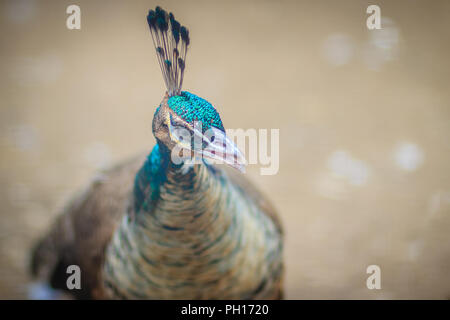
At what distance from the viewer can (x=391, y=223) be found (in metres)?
1.84

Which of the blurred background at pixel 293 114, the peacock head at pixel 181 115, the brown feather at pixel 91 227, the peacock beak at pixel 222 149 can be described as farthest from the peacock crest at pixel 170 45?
the blurred background at pixel 293 114

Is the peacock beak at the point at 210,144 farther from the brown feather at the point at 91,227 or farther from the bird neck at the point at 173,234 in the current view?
the brown feather at the point at 91,227

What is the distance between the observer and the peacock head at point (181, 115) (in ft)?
2.47

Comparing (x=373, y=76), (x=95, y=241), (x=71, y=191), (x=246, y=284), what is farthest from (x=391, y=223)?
(x=71, y=191)

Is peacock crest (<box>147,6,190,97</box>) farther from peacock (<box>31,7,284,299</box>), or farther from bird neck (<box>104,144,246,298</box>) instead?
bird neck (<box>104,144,246,298</box>)

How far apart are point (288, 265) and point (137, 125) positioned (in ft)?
3.72

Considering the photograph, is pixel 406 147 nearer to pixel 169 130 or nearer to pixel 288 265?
pixel 288 265

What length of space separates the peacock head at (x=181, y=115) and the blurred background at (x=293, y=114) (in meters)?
0.60

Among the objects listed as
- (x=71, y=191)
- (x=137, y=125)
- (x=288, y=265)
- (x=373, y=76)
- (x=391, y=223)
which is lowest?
(x=288, y=265)

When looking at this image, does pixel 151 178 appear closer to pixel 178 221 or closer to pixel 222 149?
pixel 178 221

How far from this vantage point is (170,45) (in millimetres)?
795

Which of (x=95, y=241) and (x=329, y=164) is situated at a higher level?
(x=329, y=164)

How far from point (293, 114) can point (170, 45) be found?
157cm

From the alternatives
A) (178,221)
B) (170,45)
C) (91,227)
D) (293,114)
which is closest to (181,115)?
(170,45)
